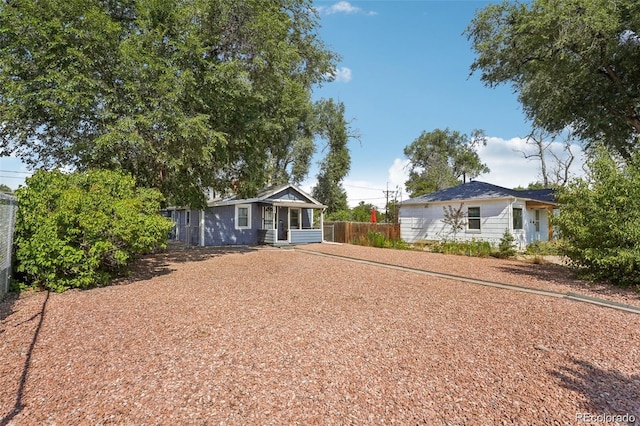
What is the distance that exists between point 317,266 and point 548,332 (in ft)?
21.1

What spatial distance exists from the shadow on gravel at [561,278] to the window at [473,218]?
17.4ft

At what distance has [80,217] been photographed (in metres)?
6.18

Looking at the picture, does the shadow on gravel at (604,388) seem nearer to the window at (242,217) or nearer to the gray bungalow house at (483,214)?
the gray bungalow house at (483,214)

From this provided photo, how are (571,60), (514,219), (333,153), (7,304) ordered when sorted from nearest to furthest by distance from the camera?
(7,304) < (571,60) < (514,219) < (333,153)

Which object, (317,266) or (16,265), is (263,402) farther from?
(317,266)

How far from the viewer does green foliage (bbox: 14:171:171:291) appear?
596 cm

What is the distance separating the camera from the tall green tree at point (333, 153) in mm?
30297

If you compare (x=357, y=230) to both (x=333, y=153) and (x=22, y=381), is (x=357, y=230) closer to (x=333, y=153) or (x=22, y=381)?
(x=333, y=153)

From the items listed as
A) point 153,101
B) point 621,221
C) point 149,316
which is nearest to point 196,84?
point 153,101

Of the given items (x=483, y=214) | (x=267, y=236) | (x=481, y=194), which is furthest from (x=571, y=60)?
(x=267, y=236)

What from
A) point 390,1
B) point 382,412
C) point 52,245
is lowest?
point 382,412

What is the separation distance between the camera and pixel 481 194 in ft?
52.8

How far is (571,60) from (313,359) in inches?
579

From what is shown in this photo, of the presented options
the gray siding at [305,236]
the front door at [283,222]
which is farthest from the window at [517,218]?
the front door at [283,222]
